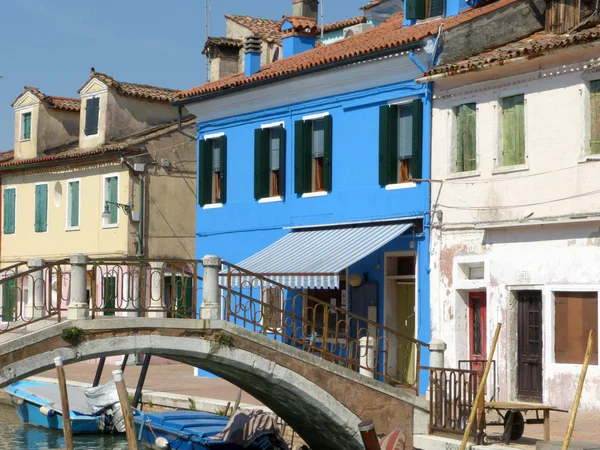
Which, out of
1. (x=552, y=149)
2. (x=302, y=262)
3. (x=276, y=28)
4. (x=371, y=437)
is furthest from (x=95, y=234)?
(x=371, y=437)

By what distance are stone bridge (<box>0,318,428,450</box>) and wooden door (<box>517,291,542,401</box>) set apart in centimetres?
315

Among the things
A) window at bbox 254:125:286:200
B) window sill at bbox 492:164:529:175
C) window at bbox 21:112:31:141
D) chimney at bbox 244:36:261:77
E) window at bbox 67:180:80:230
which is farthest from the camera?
window at bbox 21:112:31:141

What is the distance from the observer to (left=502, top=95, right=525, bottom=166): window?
1972cm

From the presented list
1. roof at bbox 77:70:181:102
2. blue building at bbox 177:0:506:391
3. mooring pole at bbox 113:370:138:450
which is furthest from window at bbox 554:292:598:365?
roof at bbox 77:70:181:102

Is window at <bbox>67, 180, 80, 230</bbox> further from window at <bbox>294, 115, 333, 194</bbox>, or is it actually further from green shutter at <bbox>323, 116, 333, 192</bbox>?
green shutter at <bbox>323, 116, 333, 192</bbox>

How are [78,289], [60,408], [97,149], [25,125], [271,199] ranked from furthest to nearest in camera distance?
[25,125], [97,149], [271,199], [60,408], [78,289]

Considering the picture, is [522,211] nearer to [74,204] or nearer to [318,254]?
[318,254]

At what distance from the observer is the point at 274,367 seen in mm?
16203

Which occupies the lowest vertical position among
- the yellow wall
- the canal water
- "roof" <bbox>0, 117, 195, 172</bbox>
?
the canal water

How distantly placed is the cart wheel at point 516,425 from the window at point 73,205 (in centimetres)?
2101

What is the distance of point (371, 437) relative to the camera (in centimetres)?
1357

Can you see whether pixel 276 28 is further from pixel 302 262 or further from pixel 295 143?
pixel 302 262

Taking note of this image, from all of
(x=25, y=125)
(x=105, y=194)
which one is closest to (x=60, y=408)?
(x=105, y=194)

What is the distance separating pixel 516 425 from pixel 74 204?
21489 mm
